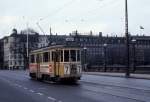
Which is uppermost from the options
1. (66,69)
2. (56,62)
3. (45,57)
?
(45,57)

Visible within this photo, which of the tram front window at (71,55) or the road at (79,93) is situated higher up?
the tram front window at (71,55)

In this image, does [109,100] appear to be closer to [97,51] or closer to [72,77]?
[72,77]

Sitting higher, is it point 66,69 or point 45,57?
point 45,57

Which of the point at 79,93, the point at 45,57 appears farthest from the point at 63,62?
the point at 79,93

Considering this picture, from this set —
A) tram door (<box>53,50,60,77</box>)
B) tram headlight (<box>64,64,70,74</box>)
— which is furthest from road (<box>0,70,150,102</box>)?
tram door (<box>53,50,60,77</box>)

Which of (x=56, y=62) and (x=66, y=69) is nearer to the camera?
→ (x=66, y=69)

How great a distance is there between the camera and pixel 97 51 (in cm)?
14100

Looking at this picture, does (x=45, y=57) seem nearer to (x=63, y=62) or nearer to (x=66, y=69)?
(x=63, y=62)

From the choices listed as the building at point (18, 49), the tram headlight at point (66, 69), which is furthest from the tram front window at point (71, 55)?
the building at point (18, 49)

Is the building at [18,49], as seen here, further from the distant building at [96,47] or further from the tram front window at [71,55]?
the tram front window at [71,55]

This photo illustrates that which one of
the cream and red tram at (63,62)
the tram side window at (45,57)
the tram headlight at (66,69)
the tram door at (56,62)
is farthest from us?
the tram side window at (45,57)

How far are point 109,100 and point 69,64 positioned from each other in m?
17.2

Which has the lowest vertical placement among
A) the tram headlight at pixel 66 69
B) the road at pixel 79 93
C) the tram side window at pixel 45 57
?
the road at pixel 79 93

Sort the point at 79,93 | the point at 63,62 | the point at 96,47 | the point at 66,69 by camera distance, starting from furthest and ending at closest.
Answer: the point at 96,47 < the point at 63,62 < the point at 66,69 < the point at 79,93
